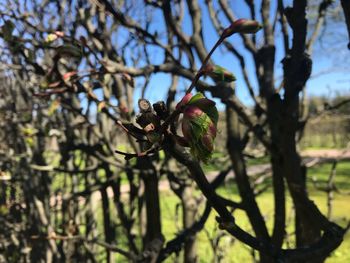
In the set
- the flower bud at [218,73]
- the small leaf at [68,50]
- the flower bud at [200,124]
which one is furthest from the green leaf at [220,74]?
the small leaf at [68,50]

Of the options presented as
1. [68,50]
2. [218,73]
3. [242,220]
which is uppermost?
[68,50]

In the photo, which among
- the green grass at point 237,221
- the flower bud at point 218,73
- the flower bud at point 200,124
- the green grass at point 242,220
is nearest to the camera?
the flower bud at point 200,124

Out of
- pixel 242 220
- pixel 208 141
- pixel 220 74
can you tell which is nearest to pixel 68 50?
pixel 220 74

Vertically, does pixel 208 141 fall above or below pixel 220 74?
below

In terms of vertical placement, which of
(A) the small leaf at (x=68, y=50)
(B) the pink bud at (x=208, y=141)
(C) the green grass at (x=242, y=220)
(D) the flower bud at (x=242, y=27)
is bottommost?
(C) the green grass at (x=242, y=220)

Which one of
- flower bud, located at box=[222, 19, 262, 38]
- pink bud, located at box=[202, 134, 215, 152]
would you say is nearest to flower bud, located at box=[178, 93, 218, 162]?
pink bud, located at box=[202, 134, 215, 152]

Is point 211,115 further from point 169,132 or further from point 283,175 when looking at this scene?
point 283,175

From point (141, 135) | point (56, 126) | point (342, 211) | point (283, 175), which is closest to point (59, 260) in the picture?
point (56, 126)

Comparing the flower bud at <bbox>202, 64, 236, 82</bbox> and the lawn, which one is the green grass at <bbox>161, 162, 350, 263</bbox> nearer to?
the lawn

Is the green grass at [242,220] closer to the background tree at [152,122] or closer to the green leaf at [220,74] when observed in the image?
the background tree at [152,122]

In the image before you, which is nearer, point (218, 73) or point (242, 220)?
point (218, 73)

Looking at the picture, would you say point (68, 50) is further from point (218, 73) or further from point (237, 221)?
point (237, 221)
